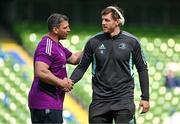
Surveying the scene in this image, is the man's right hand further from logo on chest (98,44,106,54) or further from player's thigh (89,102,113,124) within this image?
logo on chest (98,44,106,54)

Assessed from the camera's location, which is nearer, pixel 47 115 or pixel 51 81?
pixel 51 81

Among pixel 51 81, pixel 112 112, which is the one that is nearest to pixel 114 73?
pixel 112 112

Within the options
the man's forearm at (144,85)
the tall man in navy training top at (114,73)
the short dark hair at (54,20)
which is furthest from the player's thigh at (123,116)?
the short dark hair at (54,20)

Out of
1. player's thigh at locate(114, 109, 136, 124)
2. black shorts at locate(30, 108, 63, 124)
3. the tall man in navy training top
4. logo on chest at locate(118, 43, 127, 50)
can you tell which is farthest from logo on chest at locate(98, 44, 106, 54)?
black shorts at locate(30, 108, 63, 124)

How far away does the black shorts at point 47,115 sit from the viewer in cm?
611

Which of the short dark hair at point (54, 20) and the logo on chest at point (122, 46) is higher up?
the short dark hair at point (54, 20)

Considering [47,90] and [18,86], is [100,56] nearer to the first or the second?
[47,90]

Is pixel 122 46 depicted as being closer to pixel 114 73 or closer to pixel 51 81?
pixel 114 73

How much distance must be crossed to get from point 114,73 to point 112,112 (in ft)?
1.28

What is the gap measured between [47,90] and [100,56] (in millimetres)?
645

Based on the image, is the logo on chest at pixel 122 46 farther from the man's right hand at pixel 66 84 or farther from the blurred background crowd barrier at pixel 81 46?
the blurred background crowd barrier at pixel 81 46

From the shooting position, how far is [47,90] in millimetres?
6117

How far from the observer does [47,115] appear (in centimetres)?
611

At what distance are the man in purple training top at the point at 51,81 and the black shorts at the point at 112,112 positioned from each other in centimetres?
37
